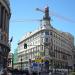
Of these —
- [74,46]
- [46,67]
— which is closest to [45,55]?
[46,67]

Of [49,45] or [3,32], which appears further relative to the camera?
[49,45]

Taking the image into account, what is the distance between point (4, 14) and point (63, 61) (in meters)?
72.2

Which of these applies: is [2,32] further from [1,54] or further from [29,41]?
[29,41]

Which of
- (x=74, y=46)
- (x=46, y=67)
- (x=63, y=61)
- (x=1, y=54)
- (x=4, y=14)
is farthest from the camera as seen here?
(x=74, y=46)

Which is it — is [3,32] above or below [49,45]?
below

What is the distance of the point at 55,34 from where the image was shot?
12544cm

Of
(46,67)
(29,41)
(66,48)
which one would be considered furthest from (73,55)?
(46,67)

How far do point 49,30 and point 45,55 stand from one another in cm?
1122

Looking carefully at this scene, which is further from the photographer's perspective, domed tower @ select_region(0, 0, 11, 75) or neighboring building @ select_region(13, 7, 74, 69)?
Result: neighboring building @ select_region(13, 7, 74, 69)

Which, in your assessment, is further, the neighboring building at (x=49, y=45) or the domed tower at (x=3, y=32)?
the neighboring building at (x=49, y=45)

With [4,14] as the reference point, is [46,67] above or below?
below

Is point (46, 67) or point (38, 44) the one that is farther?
point (38, 44)

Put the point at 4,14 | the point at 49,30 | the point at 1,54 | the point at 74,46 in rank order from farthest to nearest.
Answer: the point at 74,46, the point at 49,30, the point at 4,14, the point at 1,54

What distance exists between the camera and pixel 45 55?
117 m
